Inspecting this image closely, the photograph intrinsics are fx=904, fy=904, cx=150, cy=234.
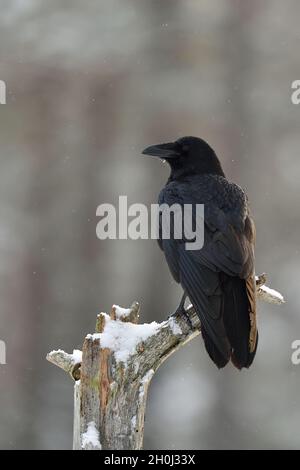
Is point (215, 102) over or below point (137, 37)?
below

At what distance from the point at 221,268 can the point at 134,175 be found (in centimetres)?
1016

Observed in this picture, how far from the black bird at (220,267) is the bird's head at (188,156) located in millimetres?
89

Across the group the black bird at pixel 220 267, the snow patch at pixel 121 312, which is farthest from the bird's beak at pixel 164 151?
the snow patch at pixel 121 312

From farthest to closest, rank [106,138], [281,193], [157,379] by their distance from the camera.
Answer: [106,138]
[281,193]
[157,379]

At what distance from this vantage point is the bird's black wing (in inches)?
203

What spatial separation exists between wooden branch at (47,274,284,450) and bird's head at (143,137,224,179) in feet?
5.96

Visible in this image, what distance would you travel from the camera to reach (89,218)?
15.2 metres

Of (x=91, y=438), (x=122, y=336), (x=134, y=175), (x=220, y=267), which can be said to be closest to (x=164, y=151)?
(x=220, y=267)

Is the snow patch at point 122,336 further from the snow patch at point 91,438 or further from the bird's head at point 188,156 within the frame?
the bird's head at point 188,156

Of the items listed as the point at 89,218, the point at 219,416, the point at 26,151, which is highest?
the point at 26,151

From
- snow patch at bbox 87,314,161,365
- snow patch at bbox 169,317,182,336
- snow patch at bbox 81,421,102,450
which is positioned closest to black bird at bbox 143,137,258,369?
snow patch at bbox 169,317,182,336

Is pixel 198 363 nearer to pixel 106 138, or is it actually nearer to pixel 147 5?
pixel 106 138

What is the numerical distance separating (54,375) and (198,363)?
7.69 ft

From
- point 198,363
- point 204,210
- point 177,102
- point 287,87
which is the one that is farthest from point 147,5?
point 204,210
